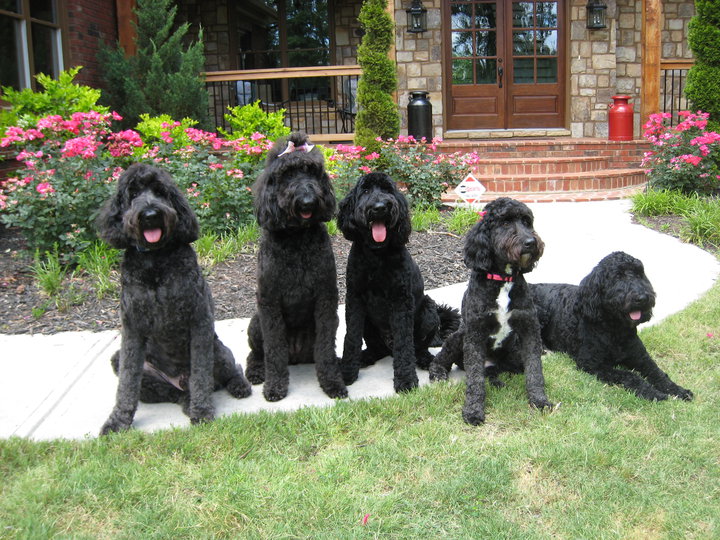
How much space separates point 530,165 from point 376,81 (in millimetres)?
2977

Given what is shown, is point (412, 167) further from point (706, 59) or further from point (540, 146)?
point (706, 59)

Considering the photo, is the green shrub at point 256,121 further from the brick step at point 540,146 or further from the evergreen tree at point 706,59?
the evergreen tree at point 706,59

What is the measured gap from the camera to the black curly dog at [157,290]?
118 inches

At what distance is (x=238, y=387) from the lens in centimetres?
360

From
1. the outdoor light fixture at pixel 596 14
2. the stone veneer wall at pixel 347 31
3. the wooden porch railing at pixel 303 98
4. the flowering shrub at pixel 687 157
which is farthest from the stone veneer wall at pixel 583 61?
the flowering shrub at pixel 687 157

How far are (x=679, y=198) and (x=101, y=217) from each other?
7208 millimetres

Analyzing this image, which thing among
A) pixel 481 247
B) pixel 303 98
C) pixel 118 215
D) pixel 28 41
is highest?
pixel 28 41

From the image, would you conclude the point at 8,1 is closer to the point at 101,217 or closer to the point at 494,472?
the point at 101,217

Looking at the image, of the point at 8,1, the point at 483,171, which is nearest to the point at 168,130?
the point at 8,1

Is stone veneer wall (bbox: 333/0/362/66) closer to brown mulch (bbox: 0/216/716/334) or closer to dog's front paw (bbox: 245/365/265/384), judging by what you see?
brown mulch (bbox: 0/216/716/334)

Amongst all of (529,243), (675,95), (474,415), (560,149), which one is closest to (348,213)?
(529,243)

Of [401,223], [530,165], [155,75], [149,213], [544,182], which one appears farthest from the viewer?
[530,165]

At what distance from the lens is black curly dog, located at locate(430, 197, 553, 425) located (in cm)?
320

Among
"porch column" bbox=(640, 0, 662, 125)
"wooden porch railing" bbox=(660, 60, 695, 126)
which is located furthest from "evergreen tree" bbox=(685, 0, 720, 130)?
"wooden porch railing" bbox=(660, 60, 695, 126)
